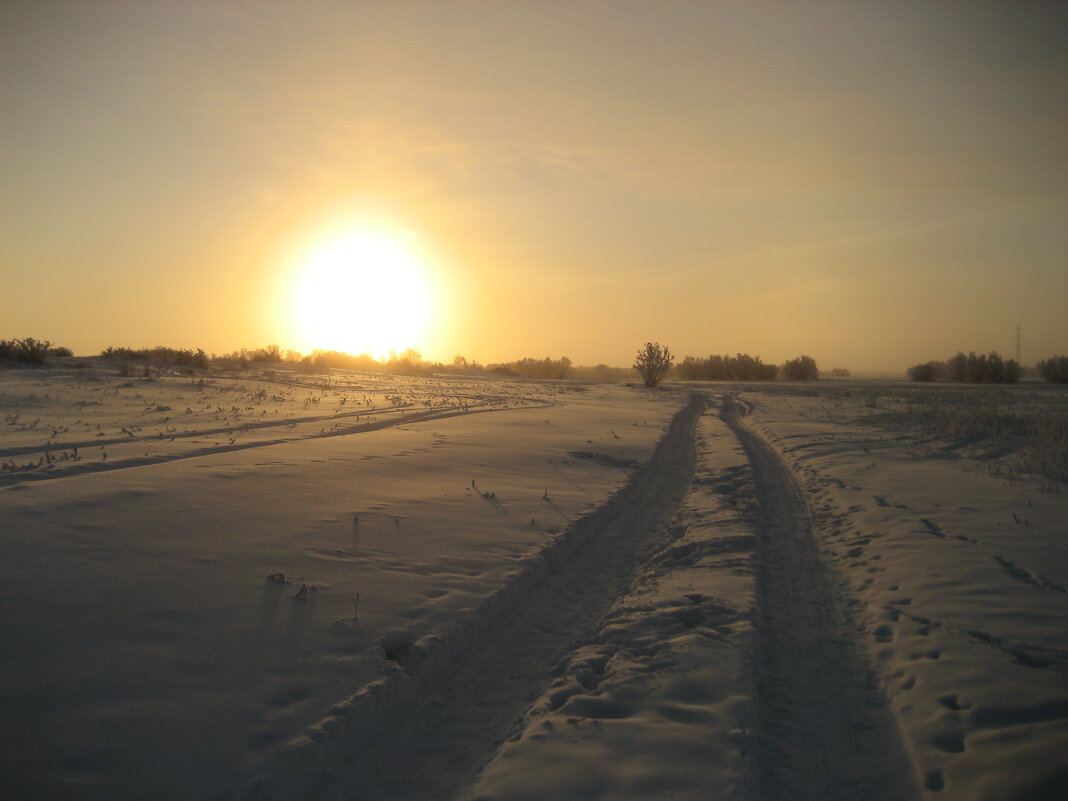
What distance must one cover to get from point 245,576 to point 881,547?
19.6ft

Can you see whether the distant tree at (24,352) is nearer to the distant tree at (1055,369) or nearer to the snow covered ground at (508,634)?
the snow covered ground at (508,634)

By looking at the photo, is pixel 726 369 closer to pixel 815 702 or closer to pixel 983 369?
pixel 983 369

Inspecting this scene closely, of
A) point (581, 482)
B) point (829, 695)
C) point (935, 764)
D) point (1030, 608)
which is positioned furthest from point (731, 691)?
point (581, 482)

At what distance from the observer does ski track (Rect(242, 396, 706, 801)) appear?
2.76 m

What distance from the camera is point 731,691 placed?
3.48 m

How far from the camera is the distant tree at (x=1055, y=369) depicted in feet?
121

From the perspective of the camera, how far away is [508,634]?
426cm

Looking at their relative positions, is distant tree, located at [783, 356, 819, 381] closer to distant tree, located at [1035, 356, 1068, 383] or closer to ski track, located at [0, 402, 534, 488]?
distant tree, located at [1035, 356, 1068, 383]

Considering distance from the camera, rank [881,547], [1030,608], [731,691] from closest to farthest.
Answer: [731,691] → [1030,608] → [881,547]

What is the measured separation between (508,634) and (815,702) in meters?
2.02

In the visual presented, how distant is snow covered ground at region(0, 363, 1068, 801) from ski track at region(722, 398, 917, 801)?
0.02m

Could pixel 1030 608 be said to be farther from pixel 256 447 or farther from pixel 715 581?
pixel 256 447

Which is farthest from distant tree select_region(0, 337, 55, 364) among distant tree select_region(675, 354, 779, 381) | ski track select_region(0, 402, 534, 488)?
distant tree select_region(675, 354, 779, 381)

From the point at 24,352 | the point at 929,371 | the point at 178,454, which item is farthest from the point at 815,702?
the point at 929,371
